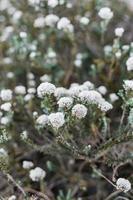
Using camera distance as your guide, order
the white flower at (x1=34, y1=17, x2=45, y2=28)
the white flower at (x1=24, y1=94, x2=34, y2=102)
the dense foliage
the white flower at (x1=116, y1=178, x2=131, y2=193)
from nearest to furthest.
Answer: the white flower at (x1=116, y1=178, x2=131, y2=193) → the dense foliage → the white flower at (x1=24, y1=94, x2=34, y2=102) → the white flower at (x1=34, y1=17, x2=45, y2=28)

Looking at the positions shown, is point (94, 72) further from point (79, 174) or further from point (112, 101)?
point (79, 174)

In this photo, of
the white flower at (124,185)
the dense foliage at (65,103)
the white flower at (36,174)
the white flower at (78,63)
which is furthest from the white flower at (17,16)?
the white flower at (124,185)

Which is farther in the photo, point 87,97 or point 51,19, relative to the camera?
point 51,19

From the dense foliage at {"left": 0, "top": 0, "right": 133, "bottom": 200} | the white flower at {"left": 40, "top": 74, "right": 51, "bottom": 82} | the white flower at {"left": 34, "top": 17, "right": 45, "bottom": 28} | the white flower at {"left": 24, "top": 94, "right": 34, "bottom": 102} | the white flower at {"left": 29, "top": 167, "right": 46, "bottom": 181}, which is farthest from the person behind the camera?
the white flower at {"left": 34, "top": 17, "right": 45, "bottom": 28}

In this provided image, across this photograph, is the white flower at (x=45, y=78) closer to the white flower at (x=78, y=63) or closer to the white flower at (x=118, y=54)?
the white flower at (x=78, y=63)

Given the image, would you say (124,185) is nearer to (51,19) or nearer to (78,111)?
(78,111)

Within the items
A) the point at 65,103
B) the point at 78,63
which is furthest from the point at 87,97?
the point at 78,63

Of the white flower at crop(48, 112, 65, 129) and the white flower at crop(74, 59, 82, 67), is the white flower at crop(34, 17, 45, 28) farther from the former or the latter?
the white flower at crop(48, 112, 65, 129)

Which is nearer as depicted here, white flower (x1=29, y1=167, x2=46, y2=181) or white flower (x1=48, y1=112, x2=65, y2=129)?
white flower (x1=48, y1=112, x2=65, y2=129)

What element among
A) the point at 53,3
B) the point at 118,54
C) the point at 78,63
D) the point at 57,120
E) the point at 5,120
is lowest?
the point at 57,120

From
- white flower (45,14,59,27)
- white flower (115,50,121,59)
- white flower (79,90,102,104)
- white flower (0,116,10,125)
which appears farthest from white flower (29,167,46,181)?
white flower (45,14,59,27)

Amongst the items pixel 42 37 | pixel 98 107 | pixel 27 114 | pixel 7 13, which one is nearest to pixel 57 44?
pixel 42 37

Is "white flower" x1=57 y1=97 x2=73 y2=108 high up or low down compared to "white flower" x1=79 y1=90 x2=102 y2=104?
down
